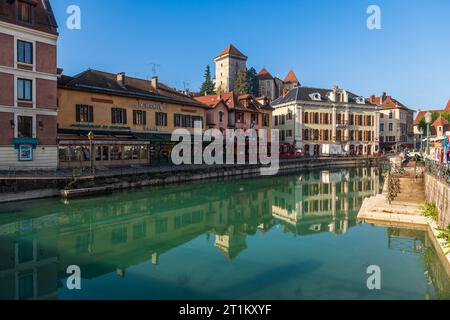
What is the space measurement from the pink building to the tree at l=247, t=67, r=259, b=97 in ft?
244

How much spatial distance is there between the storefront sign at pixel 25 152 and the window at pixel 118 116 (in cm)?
835

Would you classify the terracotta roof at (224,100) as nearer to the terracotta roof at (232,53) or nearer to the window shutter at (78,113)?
the window shutter at (78,113)

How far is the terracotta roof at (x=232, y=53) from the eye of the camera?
302 ft

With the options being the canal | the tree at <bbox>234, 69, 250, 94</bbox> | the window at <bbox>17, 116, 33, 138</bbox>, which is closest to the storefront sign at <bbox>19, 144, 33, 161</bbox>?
the window at <bbox>17, 116, 33, 138</bbox>

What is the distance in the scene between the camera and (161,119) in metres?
34.8

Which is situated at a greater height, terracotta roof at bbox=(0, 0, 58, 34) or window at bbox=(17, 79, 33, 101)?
terracotta roof at bbox=(0, 0, 58, 34)

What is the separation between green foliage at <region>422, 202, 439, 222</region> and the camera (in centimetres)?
1395

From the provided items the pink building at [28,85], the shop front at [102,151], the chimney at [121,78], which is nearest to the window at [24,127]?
the pink building at [28,85]

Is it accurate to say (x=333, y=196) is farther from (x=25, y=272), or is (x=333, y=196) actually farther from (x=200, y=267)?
(x=25, y=272)

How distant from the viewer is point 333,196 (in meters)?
25.5

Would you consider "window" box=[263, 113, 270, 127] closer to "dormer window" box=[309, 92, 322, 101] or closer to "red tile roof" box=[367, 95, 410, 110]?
"dormer window" box=[309, 92, 322, 101]

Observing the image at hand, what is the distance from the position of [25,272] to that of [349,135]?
188 ft

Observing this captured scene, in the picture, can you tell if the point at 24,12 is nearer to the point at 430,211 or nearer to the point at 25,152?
the point at 25,152
